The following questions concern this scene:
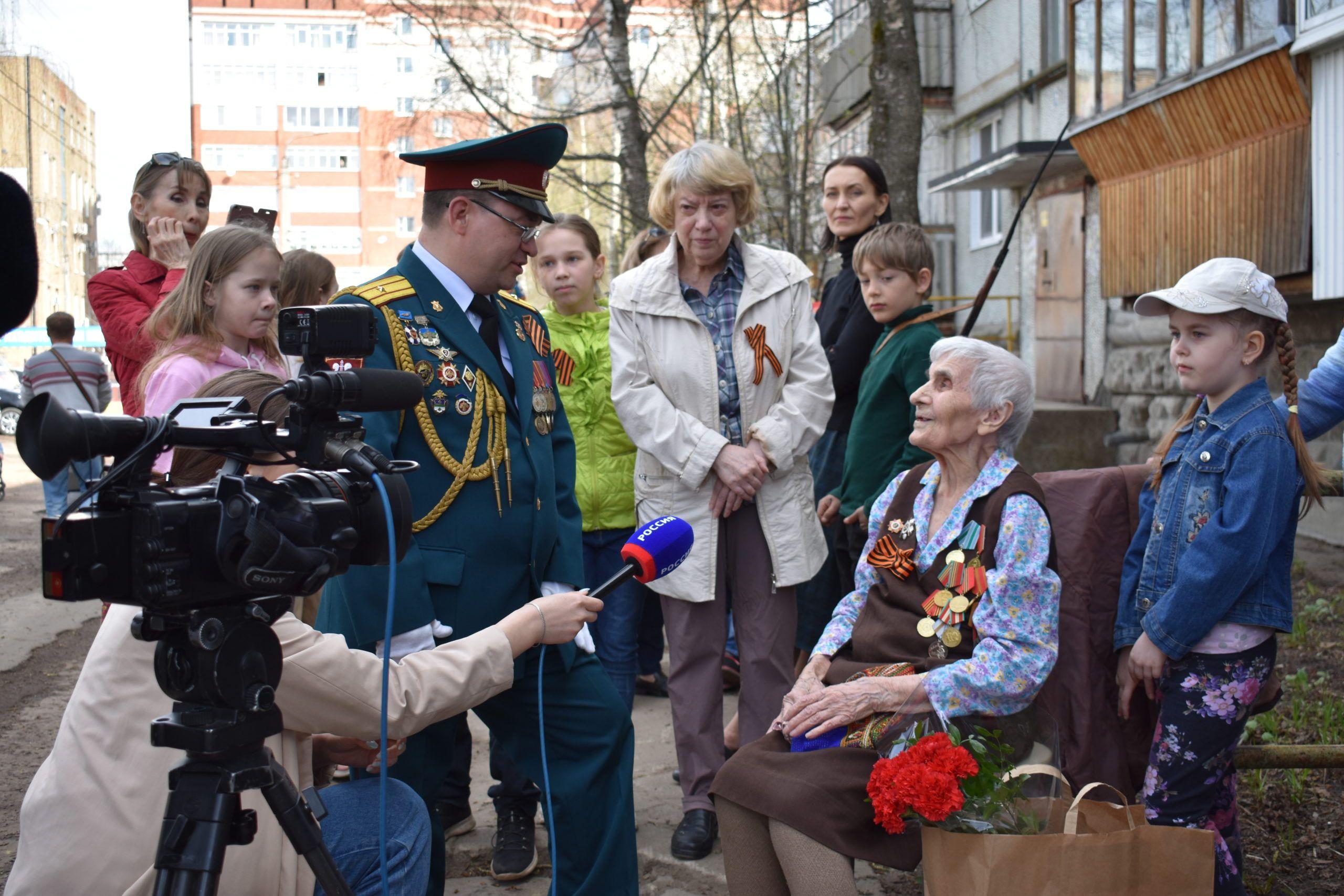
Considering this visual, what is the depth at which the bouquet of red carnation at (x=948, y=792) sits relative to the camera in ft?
7.68

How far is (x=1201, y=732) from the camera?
2.87 metres

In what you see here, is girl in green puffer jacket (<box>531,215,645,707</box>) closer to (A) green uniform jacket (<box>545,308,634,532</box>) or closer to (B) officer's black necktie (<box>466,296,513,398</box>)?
(A) green uniform jacket (<box>545,308,634,532</box>)

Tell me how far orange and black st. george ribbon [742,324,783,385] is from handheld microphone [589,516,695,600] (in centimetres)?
166

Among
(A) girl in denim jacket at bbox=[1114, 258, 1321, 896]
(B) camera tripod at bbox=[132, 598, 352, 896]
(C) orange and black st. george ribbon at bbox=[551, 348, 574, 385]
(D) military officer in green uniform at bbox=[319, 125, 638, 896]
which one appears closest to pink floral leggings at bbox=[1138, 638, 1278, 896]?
(A) girl in denim jacket at bbox=[1114, 258, 1321, 896]

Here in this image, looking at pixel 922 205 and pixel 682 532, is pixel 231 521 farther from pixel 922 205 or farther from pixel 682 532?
pixel 922 205

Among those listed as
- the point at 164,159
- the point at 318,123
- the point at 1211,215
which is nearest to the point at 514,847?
the point at 164,159

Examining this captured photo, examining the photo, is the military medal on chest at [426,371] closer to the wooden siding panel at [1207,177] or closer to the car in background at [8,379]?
the wooden siding panel at [1207,177]

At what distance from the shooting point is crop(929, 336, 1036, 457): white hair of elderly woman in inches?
124

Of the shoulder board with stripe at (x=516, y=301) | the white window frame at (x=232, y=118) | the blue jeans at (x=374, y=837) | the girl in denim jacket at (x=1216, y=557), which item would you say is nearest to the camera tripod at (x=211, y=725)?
the blue jeans at (x=374, y=837)

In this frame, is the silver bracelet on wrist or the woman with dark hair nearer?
the silver bracelet on wrist

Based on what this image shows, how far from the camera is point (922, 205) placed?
19.9 metres

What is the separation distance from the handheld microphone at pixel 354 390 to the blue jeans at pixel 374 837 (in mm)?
992

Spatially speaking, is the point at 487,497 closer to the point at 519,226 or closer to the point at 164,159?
the point at 519,226

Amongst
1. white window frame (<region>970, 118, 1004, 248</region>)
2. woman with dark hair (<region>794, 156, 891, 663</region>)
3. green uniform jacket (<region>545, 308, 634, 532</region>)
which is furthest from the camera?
white window frame (<region>970, 118, 1004, 248</region>)
